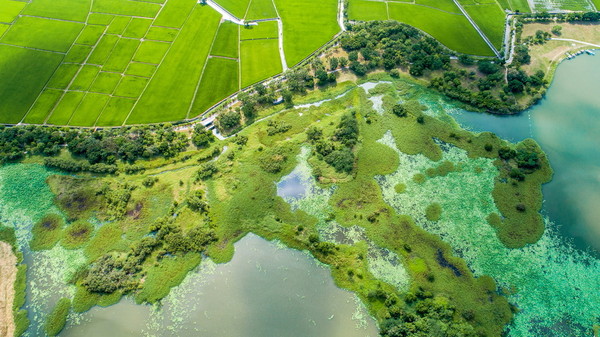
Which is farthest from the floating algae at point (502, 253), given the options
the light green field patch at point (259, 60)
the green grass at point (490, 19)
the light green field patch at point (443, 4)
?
the light green field patch at point (443, 4)

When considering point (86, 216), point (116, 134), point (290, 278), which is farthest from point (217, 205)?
point (116, 134)

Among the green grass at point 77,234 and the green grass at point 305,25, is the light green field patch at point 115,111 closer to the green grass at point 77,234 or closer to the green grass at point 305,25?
the green grass at point 77,234

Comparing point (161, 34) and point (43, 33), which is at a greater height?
point (161, 34)

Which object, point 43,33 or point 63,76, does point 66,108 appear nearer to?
point 63,76

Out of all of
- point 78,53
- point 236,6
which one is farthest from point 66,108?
point 236,6

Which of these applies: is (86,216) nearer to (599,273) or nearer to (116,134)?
(116,134)

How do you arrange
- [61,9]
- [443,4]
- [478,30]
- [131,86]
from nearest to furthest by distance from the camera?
1. [131,86]
2. [478,30]
3. [61,9]
4. [443,4]

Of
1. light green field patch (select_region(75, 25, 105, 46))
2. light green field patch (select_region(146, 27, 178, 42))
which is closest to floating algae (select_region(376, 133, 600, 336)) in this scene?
light green field patch (select_region(146, 27, 178, 42))
